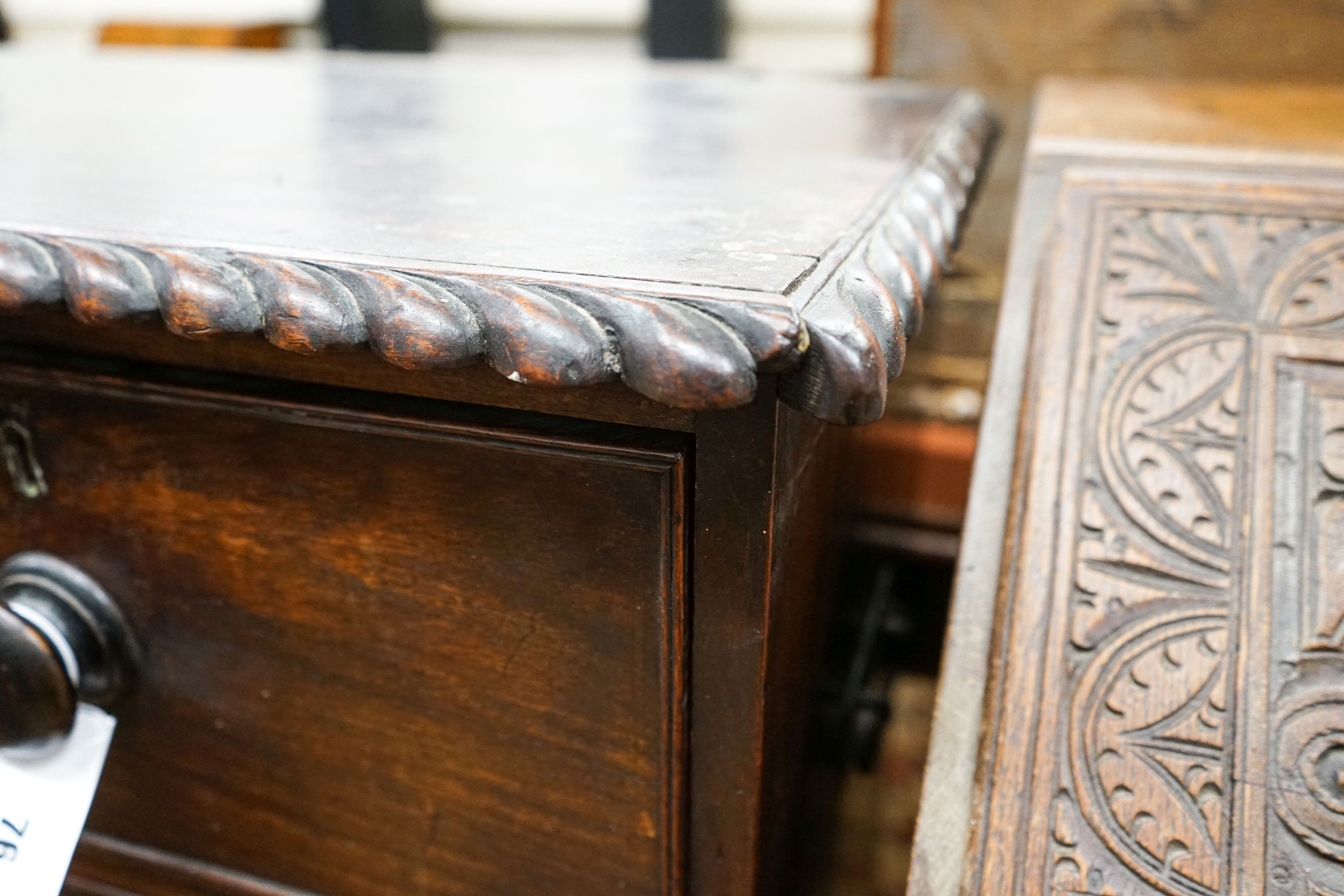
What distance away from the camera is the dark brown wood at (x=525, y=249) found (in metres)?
0.37

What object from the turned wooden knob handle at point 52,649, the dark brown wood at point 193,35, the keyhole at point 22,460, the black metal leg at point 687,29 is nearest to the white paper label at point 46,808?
the turned wooden knob handle at point 52,649

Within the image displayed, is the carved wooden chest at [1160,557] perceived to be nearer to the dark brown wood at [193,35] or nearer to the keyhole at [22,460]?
the keyhole at [22,460]

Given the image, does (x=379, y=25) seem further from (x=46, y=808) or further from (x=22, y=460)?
(x=46, y=808)

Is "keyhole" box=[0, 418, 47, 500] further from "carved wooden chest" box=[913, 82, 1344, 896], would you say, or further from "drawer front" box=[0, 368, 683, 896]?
"carved wooden chest" box=[913, 82, 1344, 896]

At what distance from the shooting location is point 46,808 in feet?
1.89

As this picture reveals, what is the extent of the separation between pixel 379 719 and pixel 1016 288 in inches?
20.1

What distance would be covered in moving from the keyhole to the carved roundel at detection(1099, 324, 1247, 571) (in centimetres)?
63

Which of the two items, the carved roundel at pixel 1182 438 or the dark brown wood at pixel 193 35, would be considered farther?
the dark brown wood at pixel 193 35

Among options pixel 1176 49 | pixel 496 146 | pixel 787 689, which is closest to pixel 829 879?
pixel 787 689

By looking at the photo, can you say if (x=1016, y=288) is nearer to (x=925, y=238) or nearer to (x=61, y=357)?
(x=925, y=238)

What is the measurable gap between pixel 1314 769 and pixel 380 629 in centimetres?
49

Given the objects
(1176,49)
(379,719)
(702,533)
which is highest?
(1176,49)

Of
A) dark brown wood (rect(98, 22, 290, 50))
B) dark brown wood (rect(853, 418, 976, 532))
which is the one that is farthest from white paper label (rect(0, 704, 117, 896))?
dark brown wood (rect(98, 22, 290, 50))

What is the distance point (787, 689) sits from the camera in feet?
1.82
